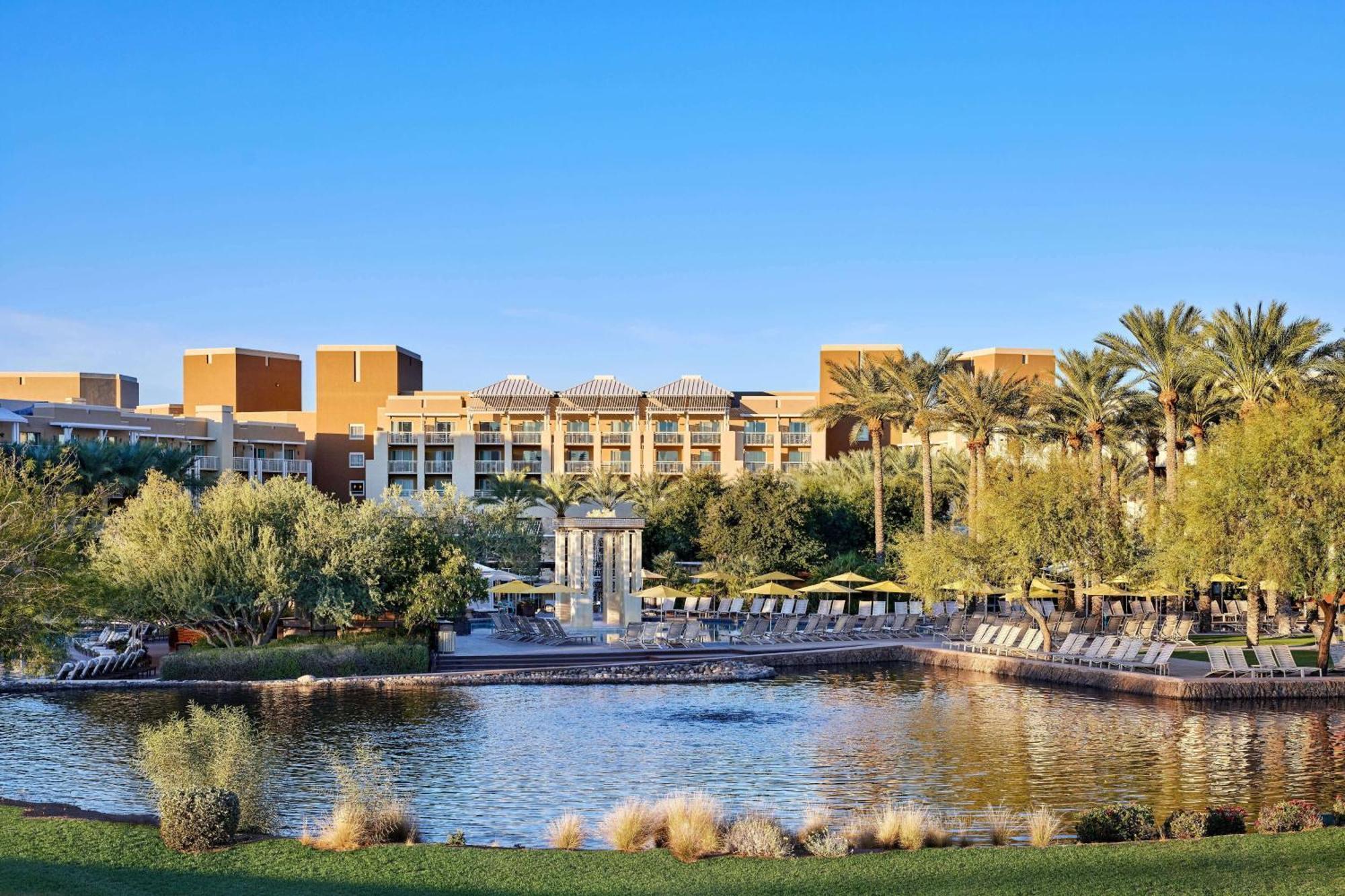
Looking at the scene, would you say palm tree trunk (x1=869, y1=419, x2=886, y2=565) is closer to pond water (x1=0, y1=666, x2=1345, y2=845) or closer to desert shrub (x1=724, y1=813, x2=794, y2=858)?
pond water (x1=0, y1=666, x2=1345, y2=845)

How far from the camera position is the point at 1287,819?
1188cm

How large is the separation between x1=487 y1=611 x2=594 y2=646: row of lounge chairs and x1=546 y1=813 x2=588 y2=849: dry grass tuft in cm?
1771

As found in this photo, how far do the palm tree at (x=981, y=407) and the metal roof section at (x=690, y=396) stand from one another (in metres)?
23.9

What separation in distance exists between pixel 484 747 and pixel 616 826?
6578 millimetres

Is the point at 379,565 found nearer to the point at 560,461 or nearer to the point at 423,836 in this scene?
the point at 423,836

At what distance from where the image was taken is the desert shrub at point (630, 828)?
1157 centimetres

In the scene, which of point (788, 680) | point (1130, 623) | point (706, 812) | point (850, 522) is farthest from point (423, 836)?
point (850, 522)

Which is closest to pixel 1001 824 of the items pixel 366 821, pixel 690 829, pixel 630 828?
pixel 690 829

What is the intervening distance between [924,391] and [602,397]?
83.0 feet

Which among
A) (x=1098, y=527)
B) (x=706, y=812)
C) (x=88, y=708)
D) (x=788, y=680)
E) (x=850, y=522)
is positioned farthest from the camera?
(x=850, y=522)

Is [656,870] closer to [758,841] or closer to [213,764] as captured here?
[758,841]

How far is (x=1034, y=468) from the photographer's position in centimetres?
3156

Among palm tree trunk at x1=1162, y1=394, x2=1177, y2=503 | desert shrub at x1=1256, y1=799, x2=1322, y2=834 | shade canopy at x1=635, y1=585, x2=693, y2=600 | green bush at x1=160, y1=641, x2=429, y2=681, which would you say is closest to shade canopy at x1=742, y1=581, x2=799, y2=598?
shade canopy at x1=635, y1=585, x2=693, y2=600

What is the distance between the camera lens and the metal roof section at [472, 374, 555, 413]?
219 feet
